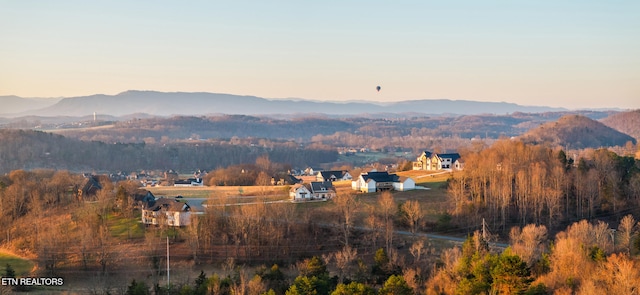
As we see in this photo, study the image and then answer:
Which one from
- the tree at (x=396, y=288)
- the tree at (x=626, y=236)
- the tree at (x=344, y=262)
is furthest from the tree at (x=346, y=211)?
the tree at (x=626, y=236)

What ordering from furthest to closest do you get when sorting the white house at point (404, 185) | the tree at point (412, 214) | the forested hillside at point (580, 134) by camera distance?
the forested hillside at point (580, 134) → the white house at point (404, 185) → the tree at point (412, 214)

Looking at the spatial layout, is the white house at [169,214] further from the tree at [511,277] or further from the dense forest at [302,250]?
the tree at [511,277]

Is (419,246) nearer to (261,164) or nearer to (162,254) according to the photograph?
(162,254)

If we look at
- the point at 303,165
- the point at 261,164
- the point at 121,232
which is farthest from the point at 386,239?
the point at 303,165

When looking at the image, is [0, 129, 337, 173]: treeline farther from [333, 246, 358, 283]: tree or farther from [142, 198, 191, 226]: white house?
[333, 246, 358, 283]: tree

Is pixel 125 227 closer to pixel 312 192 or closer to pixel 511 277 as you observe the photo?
pixel 312 192

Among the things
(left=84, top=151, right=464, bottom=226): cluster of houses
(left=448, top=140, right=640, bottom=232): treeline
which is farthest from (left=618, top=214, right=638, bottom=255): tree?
(left=84, top=151, right=464, bottom=226): cluster of houses

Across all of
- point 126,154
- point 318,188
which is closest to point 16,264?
point 318,188
